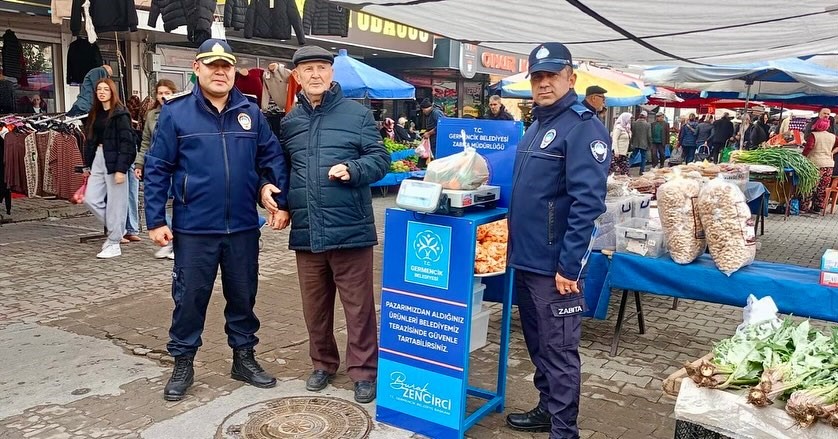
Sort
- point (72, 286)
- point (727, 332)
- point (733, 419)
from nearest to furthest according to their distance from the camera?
point (733, 419) → point (727, 332) → point (72, 286)

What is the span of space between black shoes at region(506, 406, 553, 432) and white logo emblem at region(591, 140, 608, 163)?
1.46 metres

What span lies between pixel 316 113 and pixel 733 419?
2.64 meters

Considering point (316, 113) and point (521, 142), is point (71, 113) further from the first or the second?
point (521, 142)

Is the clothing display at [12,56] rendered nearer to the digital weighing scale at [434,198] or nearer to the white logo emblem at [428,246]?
the digital weighing scale at [434,198]

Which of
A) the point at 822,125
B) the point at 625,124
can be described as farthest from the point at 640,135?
the point at 822,125

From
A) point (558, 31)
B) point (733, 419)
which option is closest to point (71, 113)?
point (558, 31)

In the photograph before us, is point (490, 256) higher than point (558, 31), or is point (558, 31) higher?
point (558, 31)

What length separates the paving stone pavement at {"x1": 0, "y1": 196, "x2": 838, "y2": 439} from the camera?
3.78m

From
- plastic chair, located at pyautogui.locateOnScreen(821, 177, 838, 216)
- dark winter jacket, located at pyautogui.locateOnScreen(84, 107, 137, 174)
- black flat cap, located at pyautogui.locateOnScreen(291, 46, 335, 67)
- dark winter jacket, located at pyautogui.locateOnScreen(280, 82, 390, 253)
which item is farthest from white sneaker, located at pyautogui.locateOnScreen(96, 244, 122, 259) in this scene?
plastic chair, located at pyautogui.locateOnScreen(821, 177, 838, 216)

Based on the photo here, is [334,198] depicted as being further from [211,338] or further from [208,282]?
[211,338]

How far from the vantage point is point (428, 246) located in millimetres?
3447

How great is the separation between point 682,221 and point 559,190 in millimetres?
1553

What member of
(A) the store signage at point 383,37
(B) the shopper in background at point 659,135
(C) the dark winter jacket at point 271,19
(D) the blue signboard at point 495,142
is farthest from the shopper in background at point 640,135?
(D) the blue signboard at point 495,142

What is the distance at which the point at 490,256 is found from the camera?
3551 millimetres
